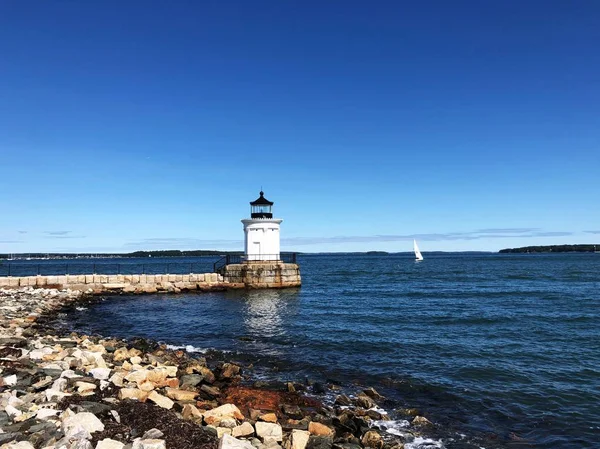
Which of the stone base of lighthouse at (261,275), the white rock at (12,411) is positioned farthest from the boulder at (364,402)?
the stone base of lighthouse at (261,275)

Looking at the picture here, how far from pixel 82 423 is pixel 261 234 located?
3044cm

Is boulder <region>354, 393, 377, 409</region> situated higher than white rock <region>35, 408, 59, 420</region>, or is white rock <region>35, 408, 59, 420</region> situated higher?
white rock <region>35, 408, 59, 420</region>

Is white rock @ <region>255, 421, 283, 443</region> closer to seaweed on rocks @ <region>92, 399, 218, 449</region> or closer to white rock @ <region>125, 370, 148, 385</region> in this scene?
seaweed on rocks @ <region>92, 399, 218, 449</region>

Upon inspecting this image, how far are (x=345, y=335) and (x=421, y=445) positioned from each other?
1035cm

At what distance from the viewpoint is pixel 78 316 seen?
24.0 m

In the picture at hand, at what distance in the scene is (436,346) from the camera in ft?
53.8

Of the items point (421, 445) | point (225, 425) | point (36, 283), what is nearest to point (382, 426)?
point (421, 445)

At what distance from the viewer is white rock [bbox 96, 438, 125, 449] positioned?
5.69m

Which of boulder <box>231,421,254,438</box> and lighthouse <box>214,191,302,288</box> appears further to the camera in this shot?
lighthouse <box>214,191,302,288</box>

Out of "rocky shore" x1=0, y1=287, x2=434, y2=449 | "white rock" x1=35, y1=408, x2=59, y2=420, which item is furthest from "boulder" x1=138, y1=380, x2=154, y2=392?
"white rock" x1=35, y1=408, x2=59, y2=420

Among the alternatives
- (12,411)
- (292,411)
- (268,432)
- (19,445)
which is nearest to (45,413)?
(12,411)

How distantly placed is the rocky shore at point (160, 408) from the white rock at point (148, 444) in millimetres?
14

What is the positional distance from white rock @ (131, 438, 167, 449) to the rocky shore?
14 mm

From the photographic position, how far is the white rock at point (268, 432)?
7078mm
